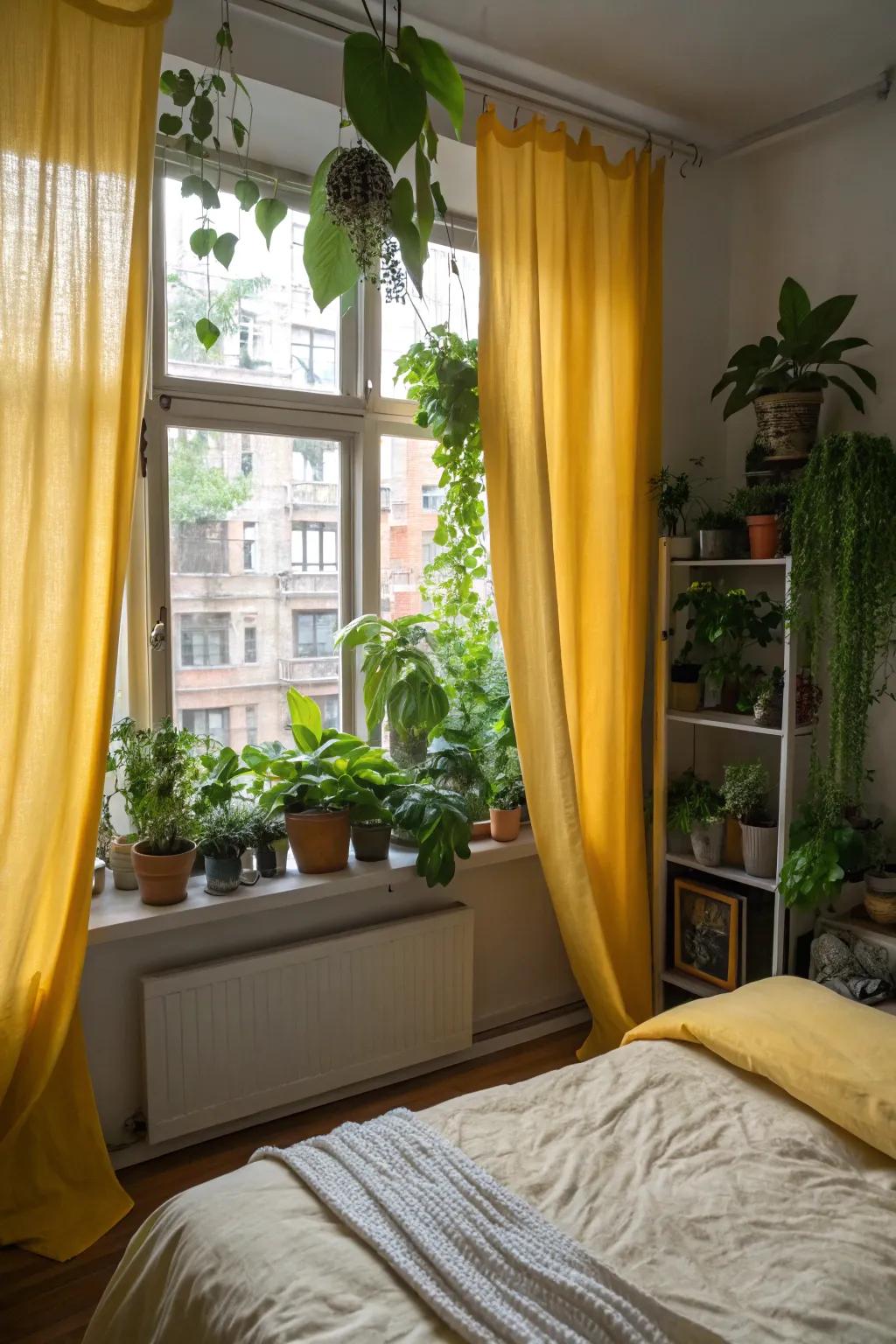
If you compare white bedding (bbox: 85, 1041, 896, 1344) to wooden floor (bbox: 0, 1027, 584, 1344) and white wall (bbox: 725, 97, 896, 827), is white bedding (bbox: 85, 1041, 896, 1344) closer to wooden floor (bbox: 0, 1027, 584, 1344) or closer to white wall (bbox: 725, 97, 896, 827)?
wooden floor (bbox: 0, 1027, 584, 1344)

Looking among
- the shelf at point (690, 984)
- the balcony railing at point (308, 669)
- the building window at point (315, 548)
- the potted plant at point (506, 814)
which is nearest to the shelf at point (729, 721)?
the potted plant at point (506, 814)

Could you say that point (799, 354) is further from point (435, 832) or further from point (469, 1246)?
point (469, 1246)

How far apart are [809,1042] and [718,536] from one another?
1495mm

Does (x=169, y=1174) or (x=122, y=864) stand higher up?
(x=122, y=864)

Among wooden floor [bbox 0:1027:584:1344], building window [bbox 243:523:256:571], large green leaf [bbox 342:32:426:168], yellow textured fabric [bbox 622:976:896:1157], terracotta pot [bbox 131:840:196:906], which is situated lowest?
wooden floor [bbox 0:1027:584:1344]

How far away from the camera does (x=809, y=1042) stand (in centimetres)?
194

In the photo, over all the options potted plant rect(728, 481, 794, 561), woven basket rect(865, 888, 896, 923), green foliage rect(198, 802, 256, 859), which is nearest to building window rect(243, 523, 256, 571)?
green foliage rect(198, 802, 256, 859)

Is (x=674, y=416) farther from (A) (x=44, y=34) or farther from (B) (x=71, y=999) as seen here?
(B) (x=71, y=999)

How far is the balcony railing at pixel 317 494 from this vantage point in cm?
293

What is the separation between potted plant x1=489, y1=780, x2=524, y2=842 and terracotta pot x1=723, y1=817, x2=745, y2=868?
0.63m

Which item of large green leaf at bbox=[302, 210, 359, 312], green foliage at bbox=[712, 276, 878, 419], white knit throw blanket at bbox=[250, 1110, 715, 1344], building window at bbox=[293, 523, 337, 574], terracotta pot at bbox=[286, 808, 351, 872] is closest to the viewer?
white knit throw blanket at bbox=[250, 1110, 715, 1344]

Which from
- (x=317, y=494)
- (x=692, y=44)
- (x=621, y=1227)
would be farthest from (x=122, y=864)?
(x=692, y=44)

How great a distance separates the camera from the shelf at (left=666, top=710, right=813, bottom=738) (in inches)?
110

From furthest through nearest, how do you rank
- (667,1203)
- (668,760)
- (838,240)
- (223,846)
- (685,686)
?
(668,760)
(685,686)
(838,240)
(223,846)
(667,1203)
